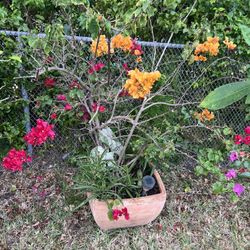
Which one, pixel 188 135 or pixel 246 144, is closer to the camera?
pixel 246 144

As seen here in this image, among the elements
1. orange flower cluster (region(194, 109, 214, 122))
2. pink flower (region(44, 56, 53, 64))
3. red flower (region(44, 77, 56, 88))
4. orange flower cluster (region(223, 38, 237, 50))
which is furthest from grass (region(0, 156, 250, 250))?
orange flower cluster (region(223, 38, 237, 50))

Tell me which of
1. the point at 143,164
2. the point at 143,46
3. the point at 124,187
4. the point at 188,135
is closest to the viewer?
the point at 124,187

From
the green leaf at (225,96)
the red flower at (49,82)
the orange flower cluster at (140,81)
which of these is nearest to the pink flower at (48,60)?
the red flower at (49,82)

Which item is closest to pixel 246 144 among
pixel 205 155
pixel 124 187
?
pixel 205 155

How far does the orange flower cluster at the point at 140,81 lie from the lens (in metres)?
2.02

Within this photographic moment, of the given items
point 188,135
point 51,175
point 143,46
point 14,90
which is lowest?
point 51,175

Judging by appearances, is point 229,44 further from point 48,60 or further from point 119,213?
point 119,213

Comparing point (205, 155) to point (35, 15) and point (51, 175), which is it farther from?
point (35, 15)

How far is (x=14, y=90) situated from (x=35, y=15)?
63 centimetres

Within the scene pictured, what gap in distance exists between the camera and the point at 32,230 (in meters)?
2.57

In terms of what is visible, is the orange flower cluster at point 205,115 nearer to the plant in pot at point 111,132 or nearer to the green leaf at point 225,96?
the plant in pot at point 111,132

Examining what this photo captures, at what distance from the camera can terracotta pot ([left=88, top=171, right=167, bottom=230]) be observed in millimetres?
2355

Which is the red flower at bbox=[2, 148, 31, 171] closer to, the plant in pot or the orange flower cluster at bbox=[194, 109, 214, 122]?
the plant in pot

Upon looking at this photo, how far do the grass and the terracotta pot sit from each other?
10 cm
